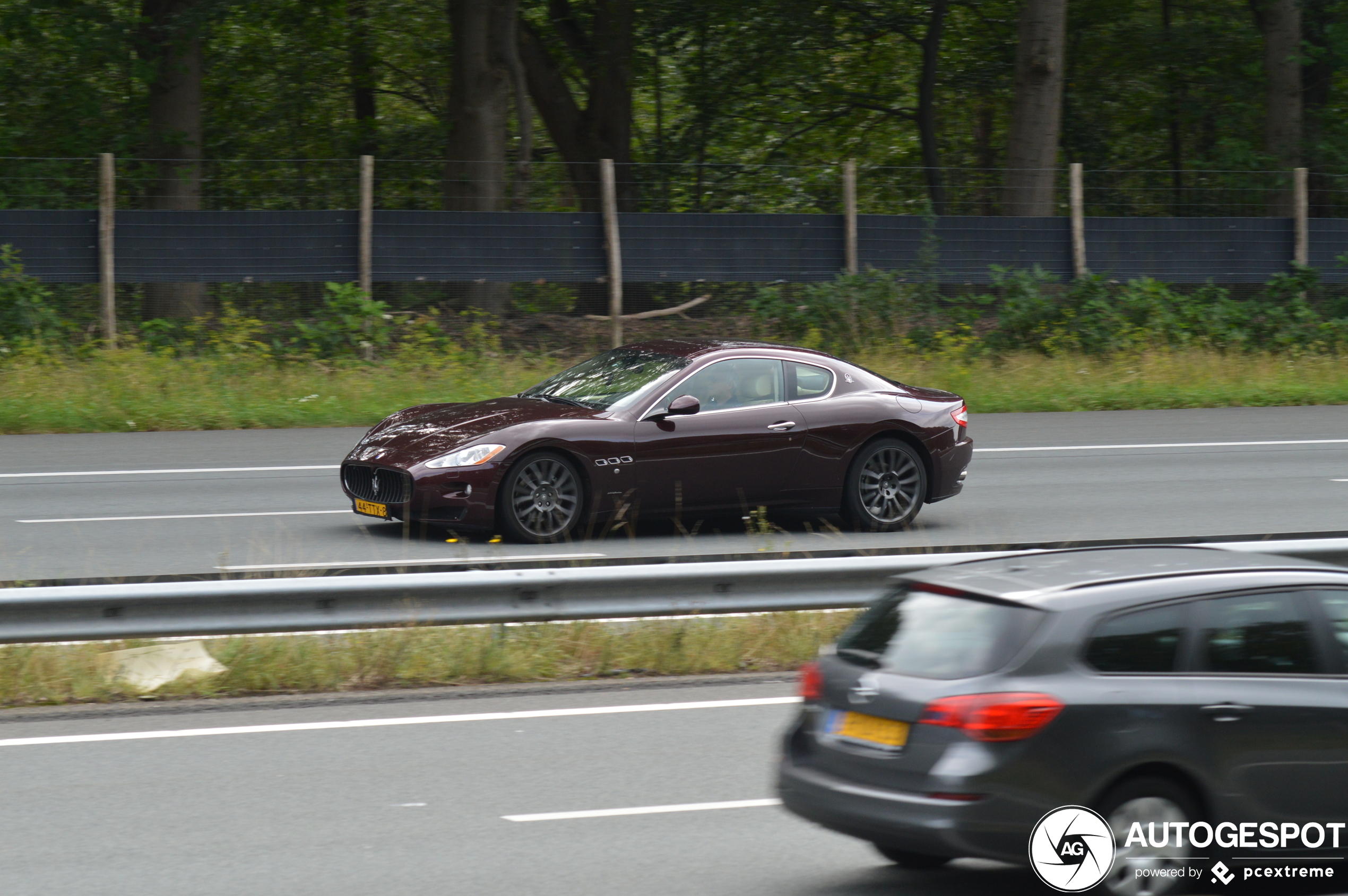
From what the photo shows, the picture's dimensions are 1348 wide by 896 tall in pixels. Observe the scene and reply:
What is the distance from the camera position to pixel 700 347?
1239 centimetres

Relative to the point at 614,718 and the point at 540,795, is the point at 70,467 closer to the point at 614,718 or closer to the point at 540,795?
the point at 614,718

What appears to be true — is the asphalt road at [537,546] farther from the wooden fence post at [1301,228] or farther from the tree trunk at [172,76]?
the tree trunk at [172,76]

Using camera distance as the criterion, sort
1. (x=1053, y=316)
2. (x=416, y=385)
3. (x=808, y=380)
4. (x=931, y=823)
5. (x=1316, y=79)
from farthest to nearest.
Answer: (x=1316, y=79)
(x=1053, y=316)
(x=416, y=385)
(x=808, y=380)
(x=931, y=823)

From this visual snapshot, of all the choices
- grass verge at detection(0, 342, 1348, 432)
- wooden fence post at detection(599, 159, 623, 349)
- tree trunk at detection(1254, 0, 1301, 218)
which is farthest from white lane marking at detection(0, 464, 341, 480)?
tree trunk at detection(1254, 0, 1301, 218)

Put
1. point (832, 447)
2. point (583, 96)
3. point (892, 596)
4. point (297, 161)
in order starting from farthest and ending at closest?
point (583, 96) < point (297, 161) < point (832, 447) < point (892, 596)

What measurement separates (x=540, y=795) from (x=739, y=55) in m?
29.3

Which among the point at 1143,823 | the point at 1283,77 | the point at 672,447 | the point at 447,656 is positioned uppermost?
the point at 1283,77

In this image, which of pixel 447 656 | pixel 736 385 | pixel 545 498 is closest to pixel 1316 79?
pixel 736 385

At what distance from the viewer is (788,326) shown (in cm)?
2347

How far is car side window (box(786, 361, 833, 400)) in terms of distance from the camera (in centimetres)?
1233

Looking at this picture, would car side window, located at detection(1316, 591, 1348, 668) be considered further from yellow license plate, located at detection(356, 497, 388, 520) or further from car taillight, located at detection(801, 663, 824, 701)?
yellow license plate, located at detection(356, 497, 388, 520)

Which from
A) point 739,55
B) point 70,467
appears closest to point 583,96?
point 739,55

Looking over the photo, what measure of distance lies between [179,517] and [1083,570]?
29.5 feet

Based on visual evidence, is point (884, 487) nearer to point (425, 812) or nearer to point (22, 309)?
point (425, 812)
